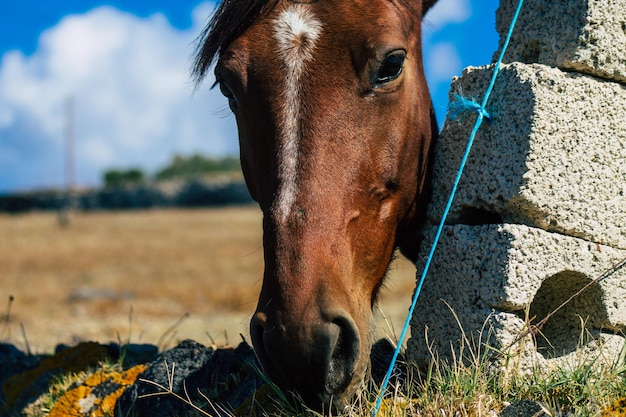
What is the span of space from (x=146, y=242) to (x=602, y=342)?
67.0 feet

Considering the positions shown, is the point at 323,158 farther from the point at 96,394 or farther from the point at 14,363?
the point at 14,363

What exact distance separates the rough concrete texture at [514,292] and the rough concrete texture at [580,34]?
0.70 meters

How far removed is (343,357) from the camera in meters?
2.20

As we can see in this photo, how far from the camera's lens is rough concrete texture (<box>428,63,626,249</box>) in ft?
8.48

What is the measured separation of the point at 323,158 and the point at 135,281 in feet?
46.1

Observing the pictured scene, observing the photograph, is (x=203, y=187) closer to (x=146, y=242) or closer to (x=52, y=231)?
(x=52, y=231)

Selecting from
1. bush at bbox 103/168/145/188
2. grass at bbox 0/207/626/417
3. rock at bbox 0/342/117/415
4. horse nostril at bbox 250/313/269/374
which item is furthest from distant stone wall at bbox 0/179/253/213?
horse nostril at bbox 250/313/269/374

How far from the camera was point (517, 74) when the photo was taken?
2645mm

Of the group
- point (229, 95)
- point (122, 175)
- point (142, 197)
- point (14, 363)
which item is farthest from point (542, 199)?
point (122, 175)

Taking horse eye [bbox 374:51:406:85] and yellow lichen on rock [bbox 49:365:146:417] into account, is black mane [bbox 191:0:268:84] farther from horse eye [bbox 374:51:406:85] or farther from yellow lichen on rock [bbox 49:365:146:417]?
yellow lichen on rock [bbox 49:365:146:417]

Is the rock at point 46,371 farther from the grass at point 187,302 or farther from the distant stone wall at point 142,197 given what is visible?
the distant stone wall at point 142,197

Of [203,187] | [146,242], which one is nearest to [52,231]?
[146,242]

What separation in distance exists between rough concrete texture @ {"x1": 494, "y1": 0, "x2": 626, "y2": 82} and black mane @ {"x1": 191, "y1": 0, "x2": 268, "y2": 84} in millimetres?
1127

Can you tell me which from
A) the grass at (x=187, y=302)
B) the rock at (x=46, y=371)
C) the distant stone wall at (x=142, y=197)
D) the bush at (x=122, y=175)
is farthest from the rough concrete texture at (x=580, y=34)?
the bush at (x=122, y=175)
